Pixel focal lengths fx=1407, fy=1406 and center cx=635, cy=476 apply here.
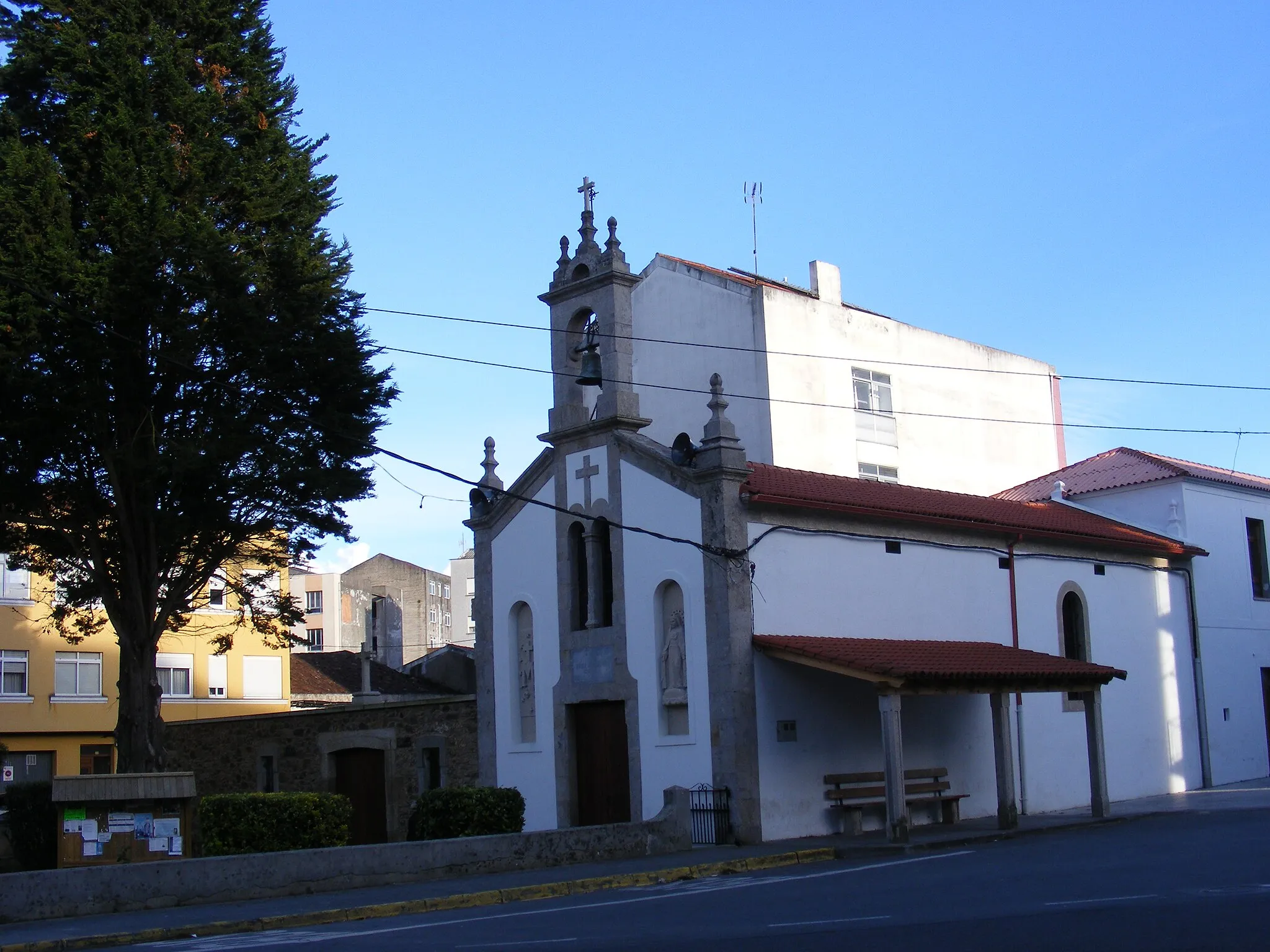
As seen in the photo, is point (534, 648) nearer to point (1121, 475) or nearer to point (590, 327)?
point (590, 327)

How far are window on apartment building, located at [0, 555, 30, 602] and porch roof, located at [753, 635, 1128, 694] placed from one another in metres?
28.5

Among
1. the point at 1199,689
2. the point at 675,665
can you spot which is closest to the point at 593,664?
the point at 675,665

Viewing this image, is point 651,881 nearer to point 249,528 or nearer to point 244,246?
point 249,528

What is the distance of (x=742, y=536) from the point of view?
19812mm

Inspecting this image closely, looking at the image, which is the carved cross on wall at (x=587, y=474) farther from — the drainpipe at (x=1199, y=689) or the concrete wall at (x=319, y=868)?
the drainpipe at (x=1199, y=689)

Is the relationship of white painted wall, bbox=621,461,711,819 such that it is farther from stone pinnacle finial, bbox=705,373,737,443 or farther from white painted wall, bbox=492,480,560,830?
white painted wall, bbox=492,480,560,830

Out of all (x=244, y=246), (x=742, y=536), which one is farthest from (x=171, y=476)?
(x=742, y=536)

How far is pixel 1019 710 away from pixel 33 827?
16132mm

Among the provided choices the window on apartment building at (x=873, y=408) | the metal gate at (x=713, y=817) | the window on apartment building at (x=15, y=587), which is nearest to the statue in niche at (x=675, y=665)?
the metal gate at (x=713, y=817)

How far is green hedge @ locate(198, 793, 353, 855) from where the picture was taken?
18.7m

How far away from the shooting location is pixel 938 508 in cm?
2312

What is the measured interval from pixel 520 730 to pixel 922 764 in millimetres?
6382

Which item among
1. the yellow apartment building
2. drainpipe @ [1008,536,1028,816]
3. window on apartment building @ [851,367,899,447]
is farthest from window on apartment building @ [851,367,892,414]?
the yellow apartment building

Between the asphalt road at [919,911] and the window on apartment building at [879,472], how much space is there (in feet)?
78.9
